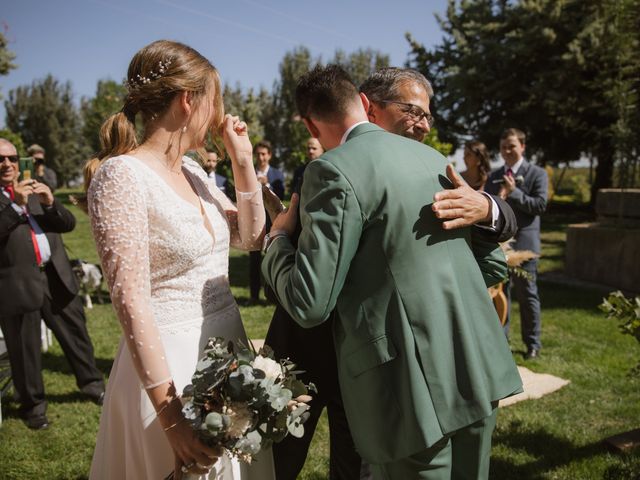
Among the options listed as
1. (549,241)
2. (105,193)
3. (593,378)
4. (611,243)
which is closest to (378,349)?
(105,193)

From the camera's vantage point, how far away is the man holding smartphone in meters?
4.35

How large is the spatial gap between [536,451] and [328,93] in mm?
3229

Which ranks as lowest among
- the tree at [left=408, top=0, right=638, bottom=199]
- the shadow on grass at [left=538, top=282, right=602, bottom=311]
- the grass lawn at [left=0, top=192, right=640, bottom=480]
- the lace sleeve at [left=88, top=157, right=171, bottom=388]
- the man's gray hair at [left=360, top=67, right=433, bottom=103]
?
the shadow on grass at [left=538, top=282, right=602, bottom=311]

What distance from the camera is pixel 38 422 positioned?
4.45 m

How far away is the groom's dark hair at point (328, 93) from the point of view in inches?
78.0

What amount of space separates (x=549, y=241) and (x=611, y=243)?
206 inches

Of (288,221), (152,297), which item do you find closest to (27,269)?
(152,297)

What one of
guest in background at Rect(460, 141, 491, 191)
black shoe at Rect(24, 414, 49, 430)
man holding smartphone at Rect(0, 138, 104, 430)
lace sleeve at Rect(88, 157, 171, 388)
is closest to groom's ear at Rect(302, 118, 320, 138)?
lace sleeve at Rect(88, 157, 171, 388)

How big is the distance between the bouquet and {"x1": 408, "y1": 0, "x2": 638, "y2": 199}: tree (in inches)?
697

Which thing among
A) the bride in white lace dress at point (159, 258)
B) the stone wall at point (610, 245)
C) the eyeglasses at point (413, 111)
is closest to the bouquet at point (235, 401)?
the bride in white lace dress at point (159, 258)

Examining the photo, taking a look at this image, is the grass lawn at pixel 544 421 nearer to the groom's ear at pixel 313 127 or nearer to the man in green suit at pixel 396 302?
the man in green suit at pixel 396 302

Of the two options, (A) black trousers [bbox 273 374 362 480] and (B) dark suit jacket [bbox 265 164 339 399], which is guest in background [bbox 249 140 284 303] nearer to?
(A) black trousers [bbox 273 374 362 480]

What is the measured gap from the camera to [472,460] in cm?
191

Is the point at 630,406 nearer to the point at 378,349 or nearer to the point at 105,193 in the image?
the point at 378,349
